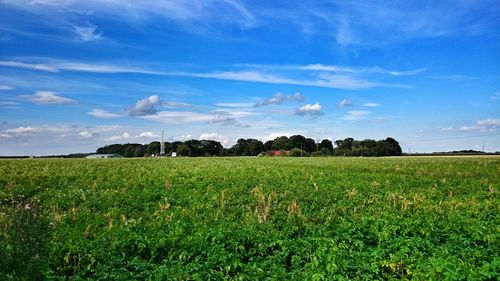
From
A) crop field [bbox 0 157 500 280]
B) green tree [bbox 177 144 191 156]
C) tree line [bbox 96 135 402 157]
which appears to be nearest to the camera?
crop field [bbox 0 157 500 280]

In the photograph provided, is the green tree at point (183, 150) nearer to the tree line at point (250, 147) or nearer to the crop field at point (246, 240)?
the tree line at point (250, 147)

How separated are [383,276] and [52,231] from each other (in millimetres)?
9432

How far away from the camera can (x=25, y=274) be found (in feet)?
25.5

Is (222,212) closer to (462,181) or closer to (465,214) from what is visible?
(465,214)

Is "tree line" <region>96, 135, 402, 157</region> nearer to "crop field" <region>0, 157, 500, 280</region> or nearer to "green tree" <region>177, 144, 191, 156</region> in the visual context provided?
"green tree" <region>177, 144, 191, 156</region>

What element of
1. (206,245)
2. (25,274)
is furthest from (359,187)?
(25,274)

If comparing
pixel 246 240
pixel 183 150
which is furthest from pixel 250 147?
pixel 246 240

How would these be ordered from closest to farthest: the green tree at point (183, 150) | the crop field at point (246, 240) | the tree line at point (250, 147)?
1. the crop field at point (246, 240)
2. the tree line at point (250, 147)
3. the green tree at point (183, 150)

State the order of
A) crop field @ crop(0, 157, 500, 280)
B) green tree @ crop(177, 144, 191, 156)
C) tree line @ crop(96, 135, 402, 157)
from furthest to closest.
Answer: green tree @ crop(177, 144, 191, 156) < tree line @ crop(96, 135, 402, 157) < crop field @ crop(0, 157, 500, 280)

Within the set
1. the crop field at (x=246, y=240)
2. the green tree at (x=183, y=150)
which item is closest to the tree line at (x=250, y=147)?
the green tree at (x=183, y=150)

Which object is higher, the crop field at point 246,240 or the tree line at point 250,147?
the tree line at point 250,147

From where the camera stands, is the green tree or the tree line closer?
the tree line

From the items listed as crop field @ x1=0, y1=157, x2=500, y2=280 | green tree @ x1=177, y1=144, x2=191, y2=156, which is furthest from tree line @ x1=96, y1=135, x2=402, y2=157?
crop field @ x1=0, y1=157, x2=500, y2=280

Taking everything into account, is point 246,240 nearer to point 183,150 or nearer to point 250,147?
point 183,150
